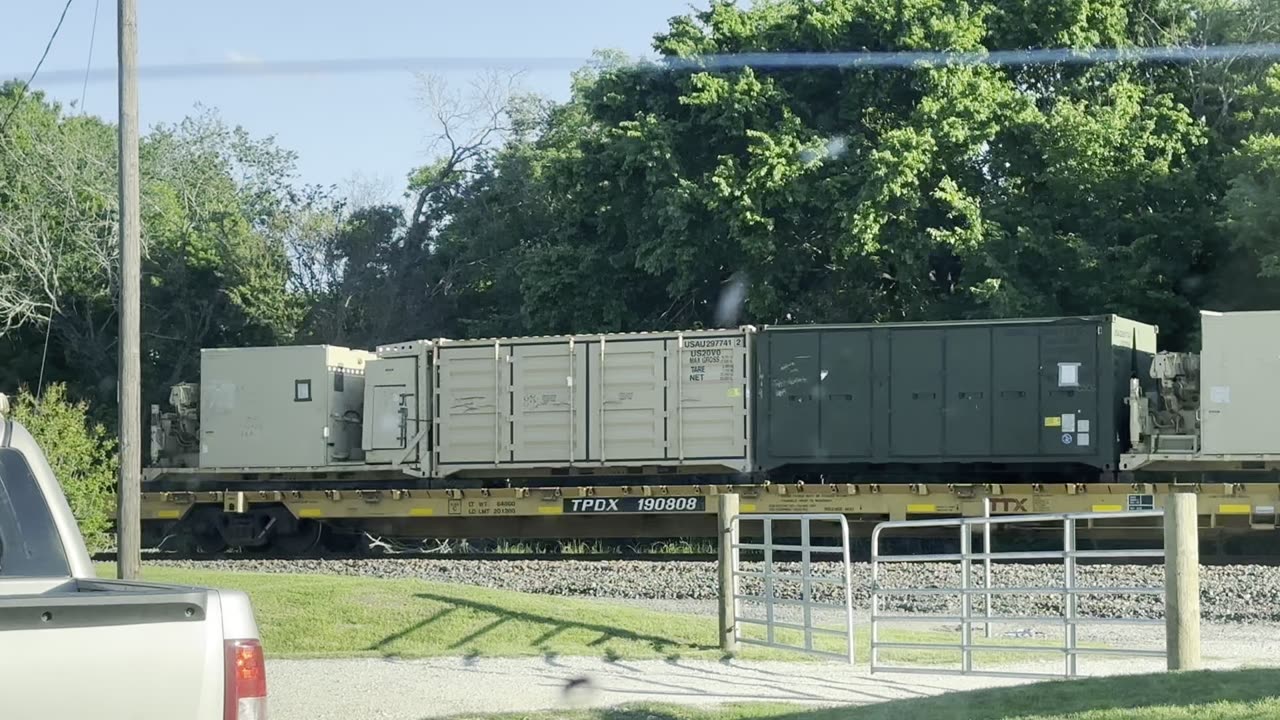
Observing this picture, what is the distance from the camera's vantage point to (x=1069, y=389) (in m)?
22.8

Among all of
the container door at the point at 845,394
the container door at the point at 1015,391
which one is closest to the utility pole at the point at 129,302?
the container door at the point at 845,394

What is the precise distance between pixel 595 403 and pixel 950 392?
5662 millimetres

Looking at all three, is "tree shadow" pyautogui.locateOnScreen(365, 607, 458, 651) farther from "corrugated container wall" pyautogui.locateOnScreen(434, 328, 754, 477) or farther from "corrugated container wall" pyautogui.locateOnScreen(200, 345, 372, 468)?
"corrugated container wall" pyautogui.locateOnScreen(200, 345, 372, 468)

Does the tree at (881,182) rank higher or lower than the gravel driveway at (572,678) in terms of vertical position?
higher

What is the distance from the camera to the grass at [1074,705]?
792cm

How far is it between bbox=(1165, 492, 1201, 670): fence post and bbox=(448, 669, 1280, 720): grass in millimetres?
727

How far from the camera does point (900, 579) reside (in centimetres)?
1769

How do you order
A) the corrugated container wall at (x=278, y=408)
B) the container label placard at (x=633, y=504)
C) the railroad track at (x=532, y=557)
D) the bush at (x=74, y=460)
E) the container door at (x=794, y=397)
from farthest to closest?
the corrugated container wall at (x=278, y=408) < the container door at (x=794, y=397) < the container label placard at (x=633, y=504) < the railroad track at (x=532, y=557) < the bush at (x=74, y=460)

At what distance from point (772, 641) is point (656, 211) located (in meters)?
19.7

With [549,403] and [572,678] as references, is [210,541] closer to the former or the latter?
[549,403]

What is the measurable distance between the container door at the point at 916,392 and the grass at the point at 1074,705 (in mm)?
13997

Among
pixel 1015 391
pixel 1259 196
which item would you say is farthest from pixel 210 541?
pixel 1259 196

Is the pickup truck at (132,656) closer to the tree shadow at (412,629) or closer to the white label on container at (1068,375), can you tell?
the tree shadow at (412,629)

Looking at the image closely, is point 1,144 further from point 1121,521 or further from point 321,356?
point 1121,521
